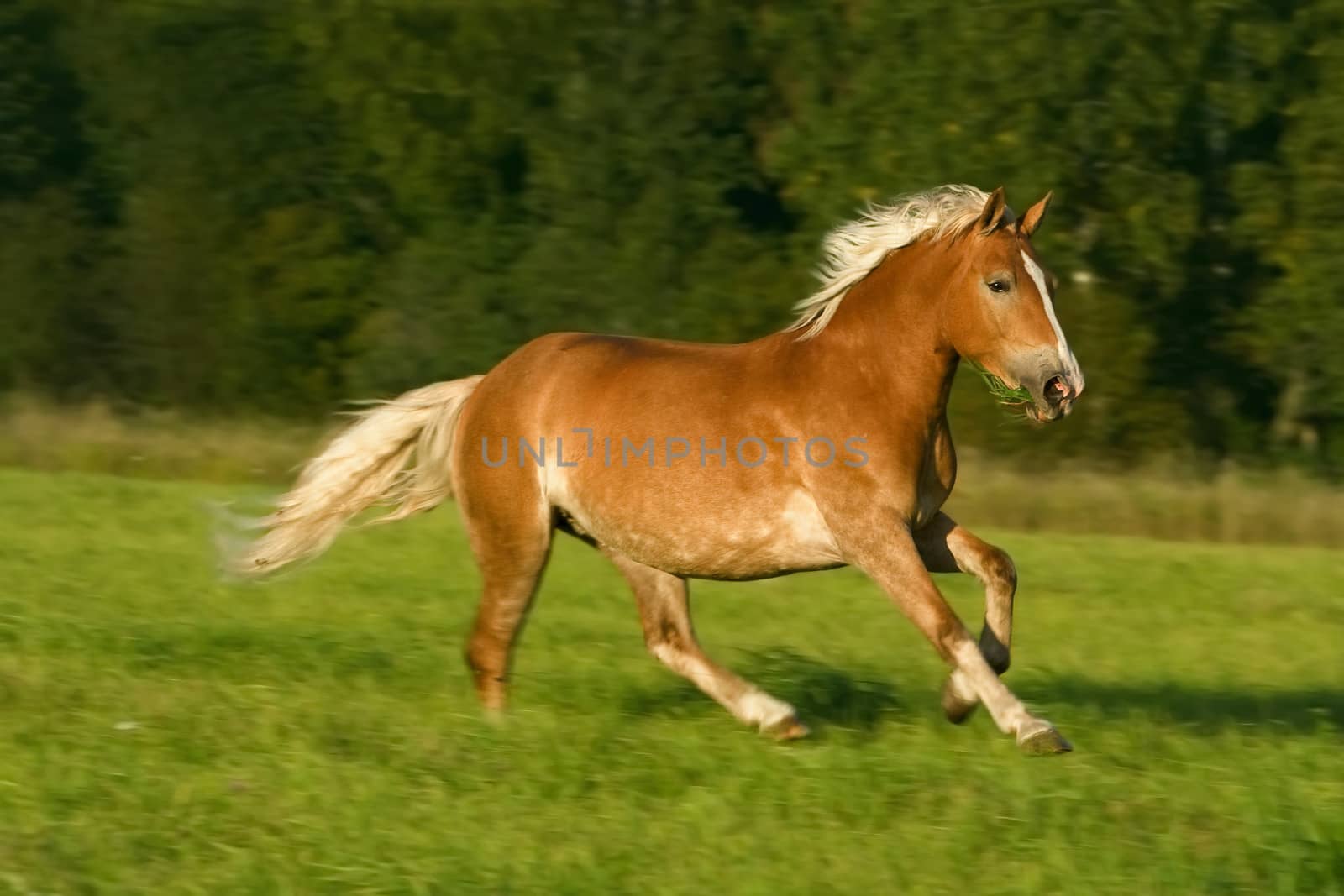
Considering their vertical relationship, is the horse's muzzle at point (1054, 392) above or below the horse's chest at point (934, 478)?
above

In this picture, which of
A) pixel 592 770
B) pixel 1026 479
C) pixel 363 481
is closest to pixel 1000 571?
pixel 592 770

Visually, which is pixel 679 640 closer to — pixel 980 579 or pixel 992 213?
pixel 980 579

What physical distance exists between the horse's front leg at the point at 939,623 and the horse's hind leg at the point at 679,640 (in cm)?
73

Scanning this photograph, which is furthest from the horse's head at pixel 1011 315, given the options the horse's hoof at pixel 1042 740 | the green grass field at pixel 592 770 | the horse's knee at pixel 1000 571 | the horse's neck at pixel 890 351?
the green grass field at pixel 592 770

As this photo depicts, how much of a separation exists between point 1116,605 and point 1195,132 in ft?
42.4

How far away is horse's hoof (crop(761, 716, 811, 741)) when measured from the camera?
627cm

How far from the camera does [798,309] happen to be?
6590 millimetres

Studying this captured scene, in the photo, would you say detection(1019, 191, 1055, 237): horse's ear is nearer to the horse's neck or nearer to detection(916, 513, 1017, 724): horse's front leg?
the horse's neck

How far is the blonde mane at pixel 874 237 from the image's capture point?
6.30m

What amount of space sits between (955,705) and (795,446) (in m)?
1.04

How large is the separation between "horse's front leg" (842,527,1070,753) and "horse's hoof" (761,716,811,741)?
621mm

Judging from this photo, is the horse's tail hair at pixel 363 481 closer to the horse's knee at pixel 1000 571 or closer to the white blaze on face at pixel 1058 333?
the horse's knee at pixel 1000 571

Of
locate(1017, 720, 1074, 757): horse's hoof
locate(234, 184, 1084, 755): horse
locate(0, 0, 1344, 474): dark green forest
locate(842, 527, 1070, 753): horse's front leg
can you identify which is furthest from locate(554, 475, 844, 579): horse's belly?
locate(0, 0, 1344, 474): dark green forest

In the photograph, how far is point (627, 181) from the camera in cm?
2516
